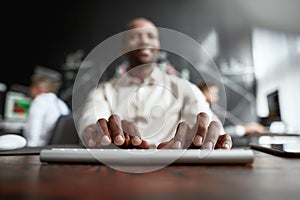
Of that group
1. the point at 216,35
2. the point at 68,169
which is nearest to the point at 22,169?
the point at 68,169

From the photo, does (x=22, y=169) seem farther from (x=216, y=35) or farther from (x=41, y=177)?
(x=216, y=35)

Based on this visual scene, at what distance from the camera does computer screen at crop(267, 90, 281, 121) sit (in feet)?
8.52

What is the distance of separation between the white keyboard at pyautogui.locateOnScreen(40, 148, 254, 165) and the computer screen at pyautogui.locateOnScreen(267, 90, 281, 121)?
2.39m

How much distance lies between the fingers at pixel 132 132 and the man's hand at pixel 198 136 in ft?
0.12

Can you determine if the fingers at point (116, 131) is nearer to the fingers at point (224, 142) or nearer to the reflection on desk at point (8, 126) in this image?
the fingers at point (224, 142)

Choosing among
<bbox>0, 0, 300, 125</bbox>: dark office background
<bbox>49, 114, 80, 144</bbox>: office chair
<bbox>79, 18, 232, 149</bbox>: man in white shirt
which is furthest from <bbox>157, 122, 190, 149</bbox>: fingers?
<bbox>0, 0, 300, 125</bbox>: dark office background

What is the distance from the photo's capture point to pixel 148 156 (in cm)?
35

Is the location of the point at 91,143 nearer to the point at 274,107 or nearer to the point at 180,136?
the point at 180,136

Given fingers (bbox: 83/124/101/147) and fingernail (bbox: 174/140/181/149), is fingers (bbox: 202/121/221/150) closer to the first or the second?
fingernail (bbox: 174/140/181/149)

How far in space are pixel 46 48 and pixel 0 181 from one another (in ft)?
10.8

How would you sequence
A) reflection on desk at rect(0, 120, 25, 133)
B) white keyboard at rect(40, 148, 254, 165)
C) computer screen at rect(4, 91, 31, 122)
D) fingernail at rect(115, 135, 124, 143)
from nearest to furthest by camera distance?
white keyboard at rect(40, 148, 254, 165) → fingernail at rect(115, 135, 124, 143) → reflection on desk at rect(0, 120, 25, 133) → computer screen at rect(4, 91, 31, 122)

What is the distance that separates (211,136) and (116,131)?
146mm

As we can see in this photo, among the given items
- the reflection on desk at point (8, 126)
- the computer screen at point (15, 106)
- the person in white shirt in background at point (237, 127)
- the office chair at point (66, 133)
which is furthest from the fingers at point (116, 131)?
the computer screen at point (15, 106)

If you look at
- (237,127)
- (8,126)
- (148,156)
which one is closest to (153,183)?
(148,156)
